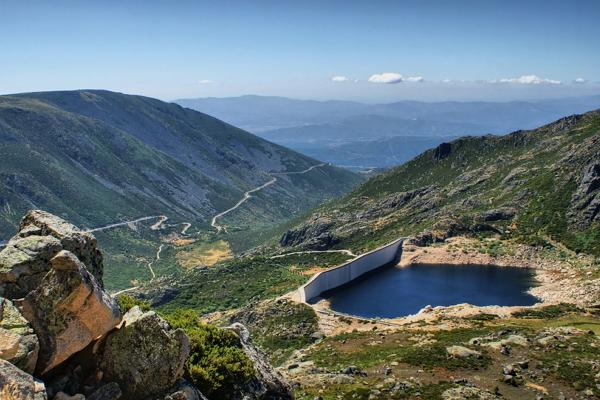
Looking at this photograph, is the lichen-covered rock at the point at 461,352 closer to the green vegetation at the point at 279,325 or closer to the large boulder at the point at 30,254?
the green vegetation at the point at 279,325

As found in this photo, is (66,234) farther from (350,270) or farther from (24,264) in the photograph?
(350,270)

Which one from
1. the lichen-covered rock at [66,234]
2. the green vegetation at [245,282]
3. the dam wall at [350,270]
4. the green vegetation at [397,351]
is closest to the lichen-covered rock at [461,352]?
the green vegetation at [397,351]

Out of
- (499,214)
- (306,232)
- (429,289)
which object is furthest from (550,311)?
(306,232)

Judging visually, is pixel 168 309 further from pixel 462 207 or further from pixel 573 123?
pixel 573 123

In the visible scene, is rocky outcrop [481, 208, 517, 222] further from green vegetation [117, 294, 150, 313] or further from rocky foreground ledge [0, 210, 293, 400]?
rocky foreground ledge [0, 210, 293, 400]

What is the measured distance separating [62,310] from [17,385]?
16.1 feet

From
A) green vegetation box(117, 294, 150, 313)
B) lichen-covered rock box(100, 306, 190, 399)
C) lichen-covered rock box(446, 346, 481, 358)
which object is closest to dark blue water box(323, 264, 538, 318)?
lichen-covered rock box(446, 346, 481, 358)

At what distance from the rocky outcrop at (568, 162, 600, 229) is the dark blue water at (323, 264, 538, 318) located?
18777mm

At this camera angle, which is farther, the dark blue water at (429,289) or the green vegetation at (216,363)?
the dark blue water at (429,289)

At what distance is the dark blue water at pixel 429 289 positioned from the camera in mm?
98875

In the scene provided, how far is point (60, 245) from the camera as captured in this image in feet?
88.6

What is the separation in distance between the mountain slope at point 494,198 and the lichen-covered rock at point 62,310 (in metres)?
104

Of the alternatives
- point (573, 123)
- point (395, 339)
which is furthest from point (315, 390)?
point (573, 123)

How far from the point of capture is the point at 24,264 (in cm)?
2520
